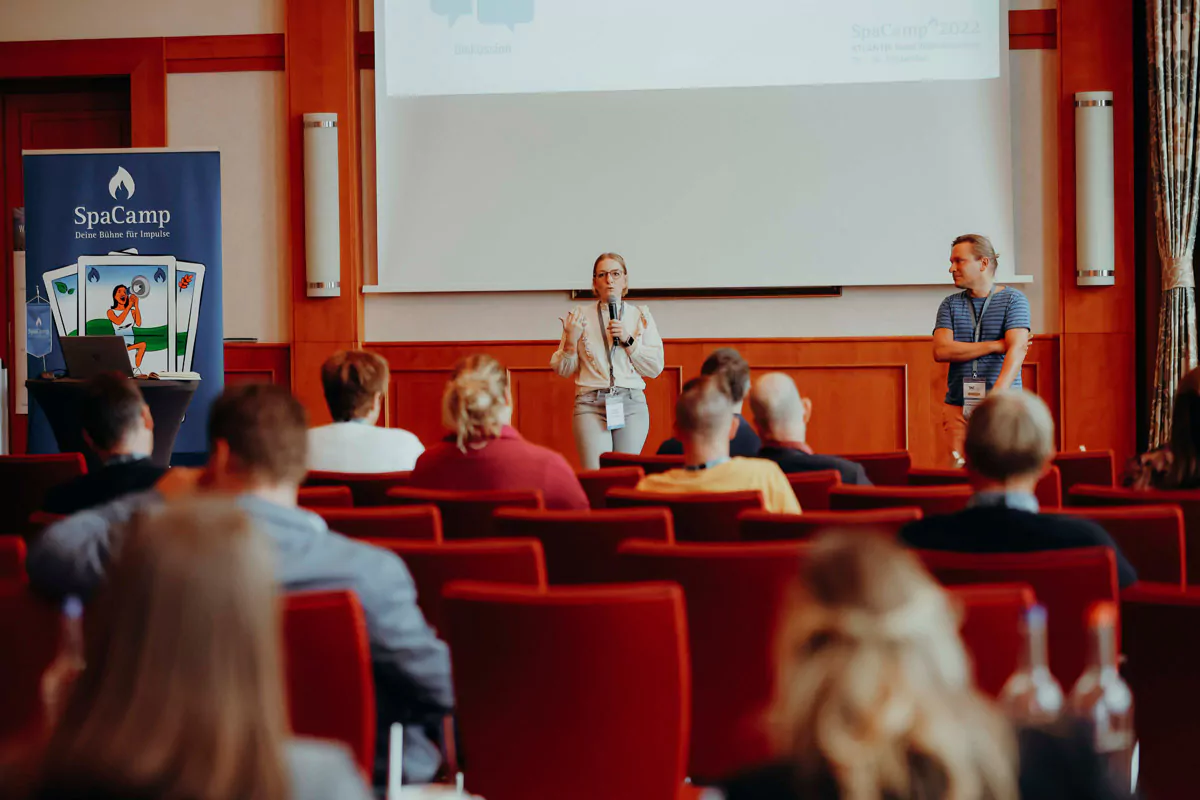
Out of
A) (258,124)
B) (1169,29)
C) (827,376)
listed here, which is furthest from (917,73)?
(258,124)

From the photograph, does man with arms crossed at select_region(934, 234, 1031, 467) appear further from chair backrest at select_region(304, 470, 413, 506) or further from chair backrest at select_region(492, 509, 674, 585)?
chair backrest at select_region(492, 509, 674, 585)

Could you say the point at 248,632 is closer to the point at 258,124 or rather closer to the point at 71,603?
the point at 71,603

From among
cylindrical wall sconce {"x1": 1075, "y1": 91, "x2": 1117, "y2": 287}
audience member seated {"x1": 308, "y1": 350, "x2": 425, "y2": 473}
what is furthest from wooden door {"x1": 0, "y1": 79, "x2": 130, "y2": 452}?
cylindrical wall sconce {"x1": 1075, "y1": 91, "x2": 1117, "y2": 287}

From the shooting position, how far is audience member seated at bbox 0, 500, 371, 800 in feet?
3.47

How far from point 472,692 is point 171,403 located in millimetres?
4475

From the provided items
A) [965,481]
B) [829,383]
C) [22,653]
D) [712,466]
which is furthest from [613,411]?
[22,653]

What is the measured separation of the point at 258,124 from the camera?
28.4 ft

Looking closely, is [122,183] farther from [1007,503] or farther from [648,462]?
[1007,503]

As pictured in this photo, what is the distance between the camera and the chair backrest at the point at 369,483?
413 centimetres

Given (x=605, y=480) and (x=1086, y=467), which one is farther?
(x=1086, y=467)

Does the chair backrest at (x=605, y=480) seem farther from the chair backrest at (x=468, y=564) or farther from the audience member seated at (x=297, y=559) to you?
the audience member seated at (x=297, y=559)

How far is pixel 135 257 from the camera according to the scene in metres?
7.39

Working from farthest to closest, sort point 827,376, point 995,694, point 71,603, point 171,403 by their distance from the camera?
point 827,376
point 171,403
point 995,694
point 71,603

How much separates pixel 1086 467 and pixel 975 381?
139 centimetres
